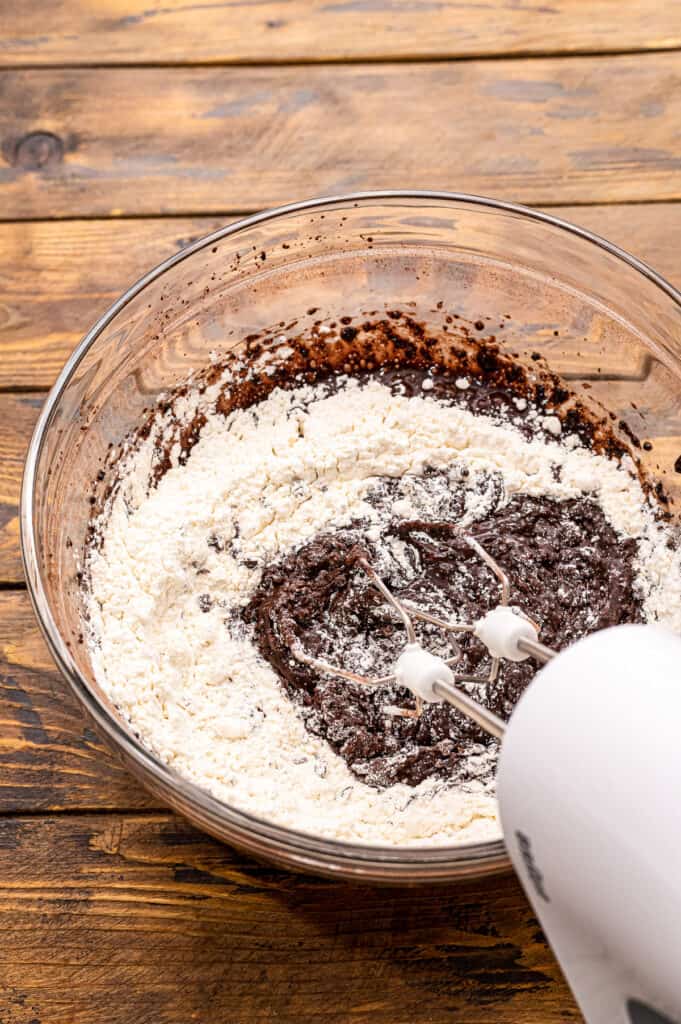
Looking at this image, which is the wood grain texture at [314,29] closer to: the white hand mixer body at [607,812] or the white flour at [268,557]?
the white flour at [268,557]

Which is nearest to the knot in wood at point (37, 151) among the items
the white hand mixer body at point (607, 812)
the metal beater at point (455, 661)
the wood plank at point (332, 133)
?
the wood plank at point (332, 133)

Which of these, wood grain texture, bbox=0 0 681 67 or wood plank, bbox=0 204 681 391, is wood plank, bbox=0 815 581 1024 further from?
wood grain texture, bbox=0 0 681 67

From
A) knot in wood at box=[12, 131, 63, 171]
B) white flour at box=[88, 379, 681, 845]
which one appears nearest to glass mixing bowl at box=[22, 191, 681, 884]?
white flour at box=[88, 379, 681, 845]

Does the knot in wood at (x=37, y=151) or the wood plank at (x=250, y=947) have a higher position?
the knot in wood at (x=37, y=151)

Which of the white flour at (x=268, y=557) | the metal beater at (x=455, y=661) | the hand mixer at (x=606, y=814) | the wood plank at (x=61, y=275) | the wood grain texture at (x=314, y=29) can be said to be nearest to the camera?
the hand mixer at (x=606, y=814)

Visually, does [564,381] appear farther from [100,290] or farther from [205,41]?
[205,41]

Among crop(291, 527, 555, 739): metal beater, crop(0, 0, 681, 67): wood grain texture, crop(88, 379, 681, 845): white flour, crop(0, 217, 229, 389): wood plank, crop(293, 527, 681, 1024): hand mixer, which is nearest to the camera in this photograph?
crop(293, 527, 681, 1024): hand mixer
